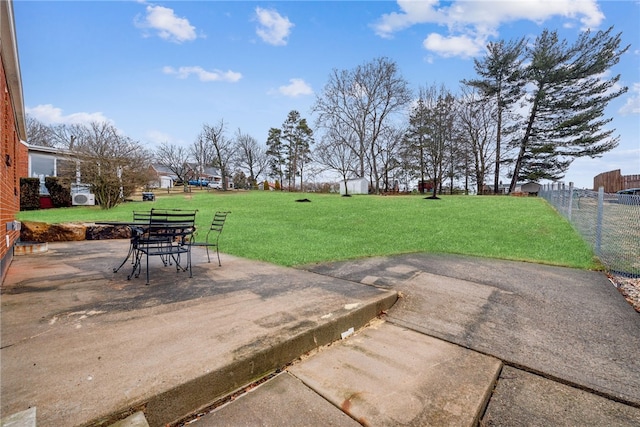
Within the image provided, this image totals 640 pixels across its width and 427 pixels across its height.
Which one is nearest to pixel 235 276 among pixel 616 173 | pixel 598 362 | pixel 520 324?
pixel 520 324

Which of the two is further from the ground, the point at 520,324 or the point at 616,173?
the point at 616,173

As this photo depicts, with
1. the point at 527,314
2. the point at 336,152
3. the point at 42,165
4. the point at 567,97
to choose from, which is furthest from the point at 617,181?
the point at 42,165

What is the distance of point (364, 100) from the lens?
32656 millimetres

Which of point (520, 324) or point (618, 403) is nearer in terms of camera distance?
point (618, 403)

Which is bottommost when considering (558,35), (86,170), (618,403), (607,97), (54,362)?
(618,403)

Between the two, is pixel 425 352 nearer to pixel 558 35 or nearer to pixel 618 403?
pixel 618 403

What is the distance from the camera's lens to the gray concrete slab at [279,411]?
1.68m

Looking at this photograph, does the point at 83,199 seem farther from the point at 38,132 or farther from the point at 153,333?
the point at 38,132

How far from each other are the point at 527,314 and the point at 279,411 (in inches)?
121

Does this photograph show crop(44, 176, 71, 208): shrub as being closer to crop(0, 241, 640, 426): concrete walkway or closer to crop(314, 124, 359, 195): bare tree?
crop(0, 241, 640, 426): concrete walkway

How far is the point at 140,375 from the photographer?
1.83m

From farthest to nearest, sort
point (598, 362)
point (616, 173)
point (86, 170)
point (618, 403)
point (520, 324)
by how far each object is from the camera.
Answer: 1. point (616, 173)
2. point (86, 170)
3. point (520, 324)
4. point (598, 362)
5. point (618, 403)

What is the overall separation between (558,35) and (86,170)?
36203mm

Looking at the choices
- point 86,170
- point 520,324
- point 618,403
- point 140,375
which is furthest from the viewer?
point 86,170
